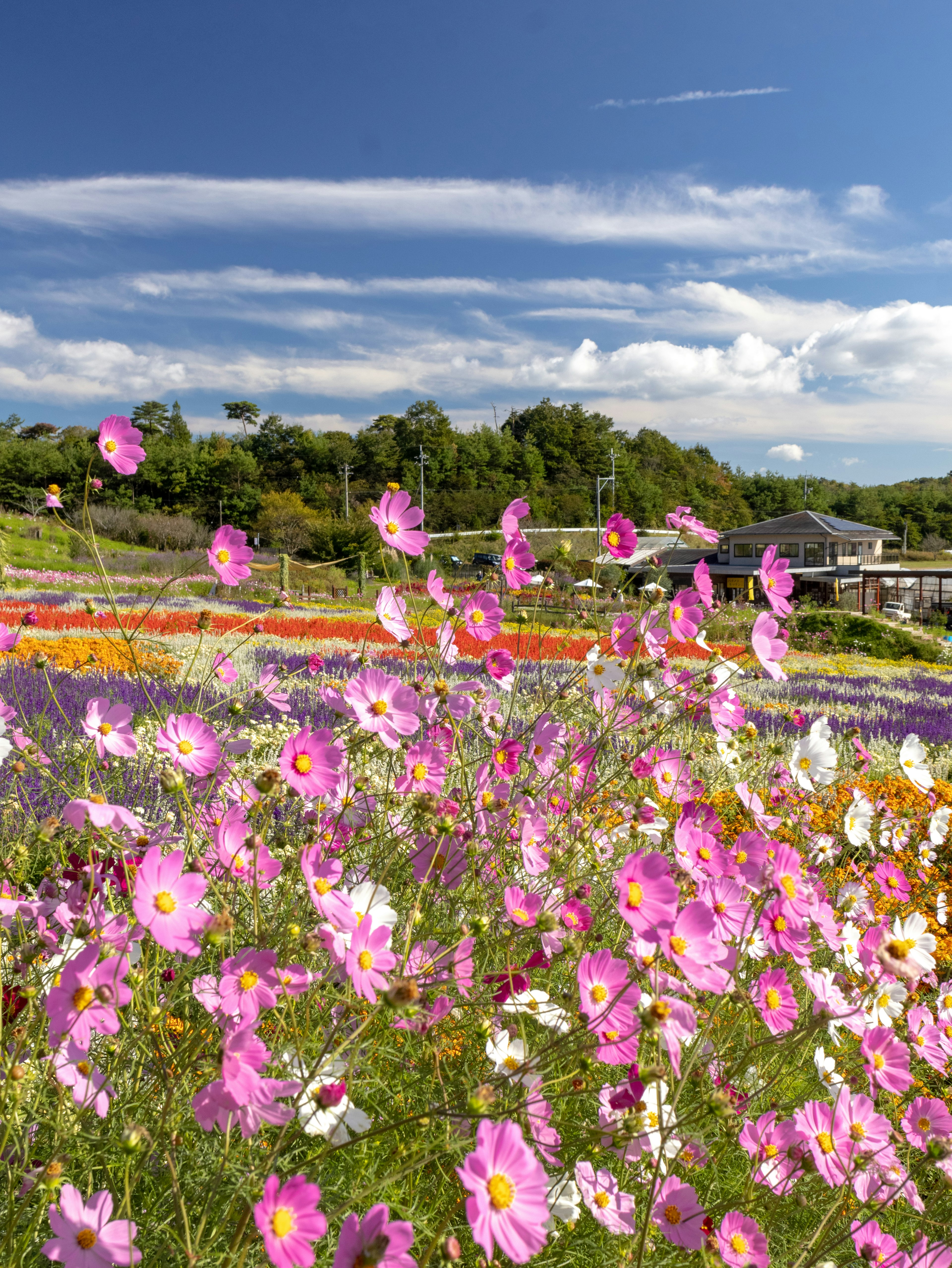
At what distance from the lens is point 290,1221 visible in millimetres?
760

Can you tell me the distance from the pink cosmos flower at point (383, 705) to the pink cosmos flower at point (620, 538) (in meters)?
0.62

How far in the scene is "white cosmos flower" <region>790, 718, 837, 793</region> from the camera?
183cm

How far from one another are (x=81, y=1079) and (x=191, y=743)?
484 millimetres

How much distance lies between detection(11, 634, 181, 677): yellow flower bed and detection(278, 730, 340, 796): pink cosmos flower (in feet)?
13.4

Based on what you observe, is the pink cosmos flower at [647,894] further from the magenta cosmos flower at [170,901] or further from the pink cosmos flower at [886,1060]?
the magenta cosmos flower at [170,901]

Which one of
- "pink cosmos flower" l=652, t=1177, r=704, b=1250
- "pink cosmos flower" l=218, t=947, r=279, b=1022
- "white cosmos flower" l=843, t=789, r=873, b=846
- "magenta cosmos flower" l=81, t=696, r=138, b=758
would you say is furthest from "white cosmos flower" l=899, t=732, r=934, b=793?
"magenta cosmos flower" l=81, t=696, r=138, b=758

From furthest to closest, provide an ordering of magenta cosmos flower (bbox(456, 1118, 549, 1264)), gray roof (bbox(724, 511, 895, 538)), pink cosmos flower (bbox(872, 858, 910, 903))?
gray roof (bbox(724, 511, 895, 538)) → pink cosmos flower (bbox(872, 858, 910, 903)) → magenta cosmos flower (bbox(456, 1118, 549, 1264))

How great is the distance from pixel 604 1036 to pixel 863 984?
2.39ft

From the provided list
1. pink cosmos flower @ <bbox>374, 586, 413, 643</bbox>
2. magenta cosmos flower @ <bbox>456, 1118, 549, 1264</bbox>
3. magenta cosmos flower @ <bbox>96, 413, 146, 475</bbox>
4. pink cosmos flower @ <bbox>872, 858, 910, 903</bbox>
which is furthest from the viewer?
pink cosmos flower @ <bbox>872, 858, 910, 903</bbox>

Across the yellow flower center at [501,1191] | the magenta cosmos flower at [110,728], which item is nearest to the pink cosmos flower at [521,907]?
the yellow flower center at [501,1191]

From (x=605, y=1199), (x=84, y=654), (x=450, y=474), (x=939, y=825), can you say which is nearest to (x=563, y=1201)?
(x=605, y=1199)

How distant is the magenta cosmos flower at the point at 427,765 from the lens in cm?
149

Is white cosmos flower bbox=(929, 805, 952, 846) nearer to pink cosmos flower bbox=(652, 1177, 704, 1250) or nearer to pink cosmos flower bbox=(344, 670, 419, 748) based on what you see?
pink cosmos flower bbox=(652, 1177, 704, 1250)

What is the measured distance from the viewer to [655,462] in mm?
74000
